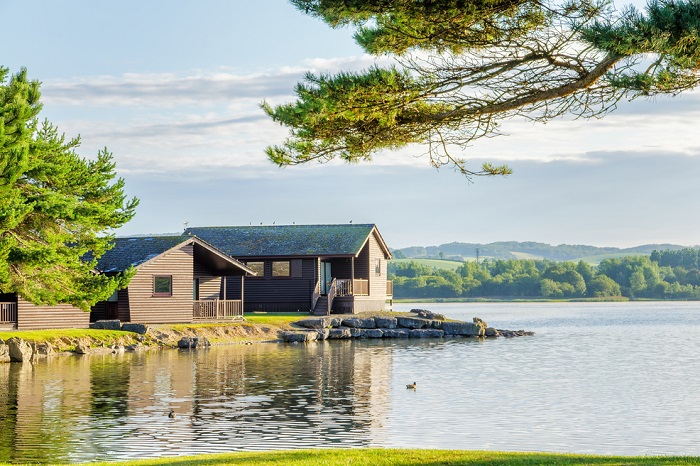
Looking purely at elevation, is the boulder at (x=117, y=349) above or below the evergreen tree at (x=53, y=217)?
below

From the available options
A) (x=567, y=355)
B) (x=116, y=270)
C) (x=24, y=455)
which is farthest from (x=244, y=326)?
(x=24, y=455)

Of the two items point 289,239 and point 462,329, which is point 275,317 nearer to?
point 289,239

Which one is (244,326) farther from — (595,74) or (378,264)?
(595,74)

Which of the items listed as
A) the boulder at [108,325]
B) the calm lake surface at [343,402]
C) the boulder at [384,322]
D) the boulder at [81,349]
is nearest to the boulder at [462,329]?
the boulder at [384,322]

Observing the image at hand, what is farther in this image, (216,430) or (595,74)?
(216,430)

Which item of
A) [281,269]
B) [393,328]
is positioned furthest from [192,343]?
[393,328]

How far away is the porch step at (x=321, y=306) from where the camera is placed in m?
58.9

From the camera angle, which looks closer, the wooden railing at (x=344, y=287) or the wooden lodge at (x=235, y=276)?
the wooden lodge at (x=235, y=276)

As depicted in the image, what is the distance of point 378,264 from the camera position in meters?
66.8

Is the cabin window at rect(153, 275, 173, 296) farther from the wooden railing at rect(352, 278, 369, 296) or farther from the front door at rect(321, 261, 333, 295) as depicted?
the wooden railing at rect(352, 278, 369, 296)

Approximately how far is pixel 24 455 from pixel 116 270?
30.2 meters

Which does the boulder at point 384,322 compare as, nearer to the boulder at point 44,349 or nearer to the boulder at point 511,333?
the boulder at point 511,333

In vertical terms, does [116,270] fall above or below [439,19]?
below

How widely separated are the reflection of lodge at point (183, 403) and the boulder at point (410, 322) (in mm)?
17411
